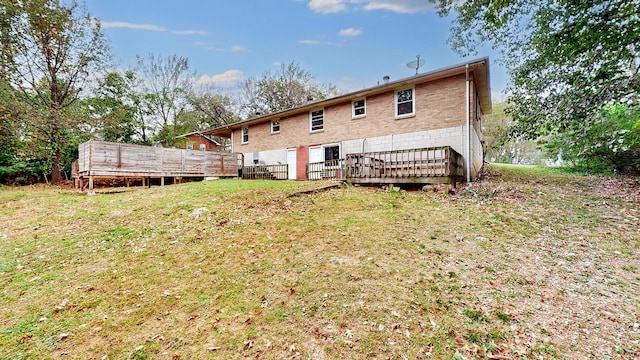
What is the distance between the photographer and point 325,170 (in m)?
13.9

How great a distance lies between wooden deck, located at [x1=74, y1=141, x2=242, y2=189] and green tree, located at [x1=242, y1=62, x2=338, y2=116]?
12.8 meters

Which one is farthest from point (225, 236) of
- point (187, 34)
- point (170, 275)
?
point (187, 34)

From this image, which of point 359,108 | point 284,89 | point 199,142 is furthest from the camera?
point 199,142

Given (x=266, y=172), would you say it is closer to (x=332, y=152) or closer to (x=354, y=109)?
(x=332, y=152)

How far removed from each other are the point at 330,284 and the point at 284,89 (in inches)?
1111

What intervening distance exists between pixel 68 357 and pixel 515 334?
461 centimetres

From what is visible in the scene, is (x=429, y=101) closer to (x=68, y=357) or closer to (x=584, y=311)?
(x=584, y=311)

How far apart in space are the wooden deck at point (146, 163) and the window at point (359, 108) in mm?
9799

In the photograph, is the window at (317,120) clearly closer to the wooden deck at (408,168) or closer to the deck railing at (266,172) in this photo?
the deck railing at (266,172)

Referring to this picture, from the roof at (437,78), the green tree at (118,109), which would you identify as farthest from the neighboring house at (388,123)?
the green tree at (118,109)

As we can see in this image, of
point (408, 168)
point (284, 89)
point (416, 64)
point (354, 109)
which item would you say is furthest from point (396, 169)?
point (284, 89)

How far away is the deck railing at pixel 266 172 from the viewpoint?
1659 centimetres

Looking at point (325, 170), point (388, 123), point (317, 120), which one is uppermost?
point (317, 120)

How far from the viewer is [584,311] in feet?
9.40
